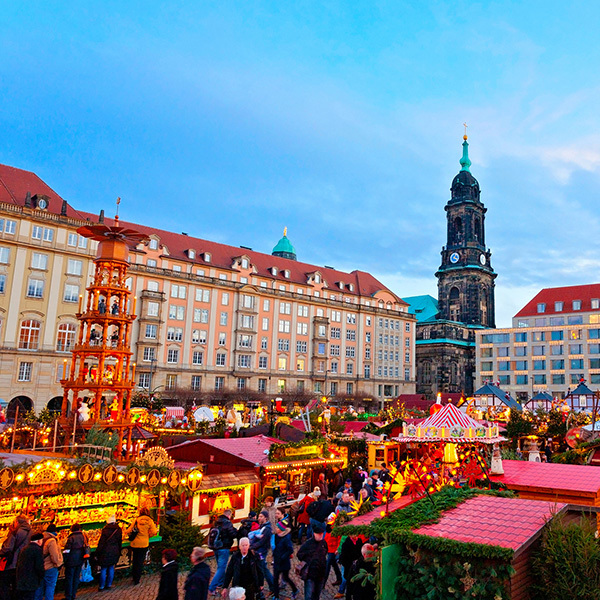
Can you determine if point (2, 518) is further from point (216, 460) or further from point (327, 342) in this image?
point (327, 342)

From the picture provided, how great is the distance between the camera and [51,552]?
31.1 ft

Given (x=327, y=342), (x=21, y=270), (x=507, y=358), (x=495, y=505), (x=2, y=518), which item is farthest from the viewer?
(x=507, y=358)

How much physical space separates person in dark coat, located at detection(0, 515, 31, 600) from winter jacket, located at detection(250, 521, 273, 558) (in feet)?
13.1

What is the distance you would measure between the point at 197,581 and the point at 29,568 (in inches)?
113

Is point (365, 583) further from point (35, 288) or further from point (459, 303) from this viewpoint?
point (459, 303)

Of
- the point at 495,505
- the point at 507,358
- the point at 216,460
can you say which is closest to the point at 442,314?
the point at 507,358

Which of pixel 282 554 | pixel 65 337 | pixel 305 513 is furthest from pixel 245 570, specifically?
pixel 65 337

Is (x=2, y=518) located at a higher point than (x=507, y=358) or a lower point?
lower

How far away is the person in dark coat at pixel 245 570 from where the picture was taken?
9.25 m

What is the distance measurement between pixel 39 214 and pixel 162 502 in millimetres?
37870

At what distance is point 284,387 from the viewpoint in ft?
213

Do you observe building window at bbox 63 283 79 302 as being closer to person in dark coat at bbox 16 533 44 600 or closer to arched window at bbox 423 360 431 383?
person in dark coat at bbox 16 533 44 600

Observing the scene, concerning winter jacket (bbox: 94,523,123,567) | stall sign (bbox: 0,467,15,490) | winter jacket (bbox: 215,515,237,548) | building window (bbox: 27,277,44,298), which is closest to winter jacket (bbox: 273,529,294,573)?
winter jacket (bbox: 215,515,237,548)

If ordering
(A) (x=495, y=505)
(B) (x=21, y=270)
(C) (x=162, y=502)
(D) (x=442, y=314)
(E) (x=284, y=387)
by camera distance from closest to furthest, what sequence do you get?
Answer: (A) (x=495, y=505)
(C) (x=162, y=502)
(B) (x=21, y=270)
(E) (x=284, y=387)
(D) (x=442, y=314)
